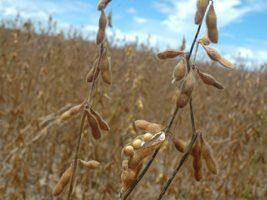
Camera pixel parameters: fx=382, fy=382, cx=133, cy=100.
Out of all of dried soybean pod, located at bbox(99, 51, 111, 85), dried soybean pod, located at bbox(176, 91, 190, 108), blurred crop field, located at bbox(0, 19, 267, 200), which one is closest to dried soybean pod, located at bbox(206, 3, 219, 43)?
dried soybean pod, located at bbox(176, 91, 190, 108)

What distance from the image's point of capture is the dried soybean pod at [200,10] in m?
0.68

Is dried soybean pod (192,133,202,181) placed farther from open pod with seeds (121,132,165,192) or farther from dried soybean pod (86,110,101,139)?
dried soybean pod (86,110,101,139)

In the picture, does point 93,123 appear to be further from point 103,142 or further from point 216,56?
point 103,142

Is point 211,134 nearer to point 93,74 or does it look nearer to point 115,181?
point 115,181

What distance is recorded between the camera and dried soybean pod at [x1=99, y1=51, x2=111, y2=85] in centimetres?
84

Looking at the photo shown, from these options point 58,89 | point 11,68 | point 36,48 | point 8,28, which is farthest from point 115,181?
point 8,28

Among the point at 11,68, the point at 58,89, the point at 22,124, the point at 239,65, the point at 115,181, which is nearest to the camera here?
the point at 115,181

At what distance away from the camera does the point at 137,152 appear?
2.30 ft

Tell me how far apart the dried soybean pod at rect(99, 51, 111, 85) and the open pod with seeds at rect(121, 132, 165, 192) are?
0.17 meters

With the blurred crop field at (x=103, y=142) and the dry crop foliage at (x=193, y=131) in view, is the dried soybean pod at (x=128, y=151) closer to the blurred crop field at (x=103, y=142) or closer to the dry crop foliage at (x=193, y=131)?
the dry crop foliage at (x=193, y=131)

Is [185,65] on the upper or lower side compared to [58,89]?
upper

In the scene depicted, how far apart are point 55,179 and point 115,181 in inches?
21.3

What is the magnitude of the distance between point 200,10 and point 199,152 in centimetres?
27

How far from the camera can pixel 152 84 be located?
5988 mm
